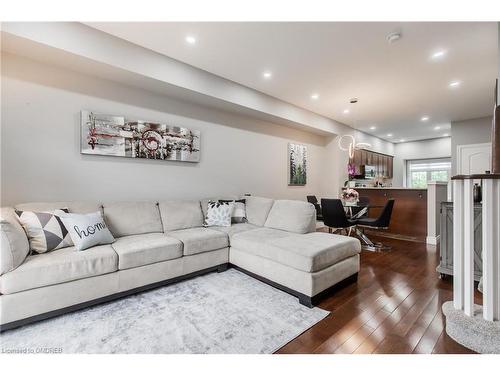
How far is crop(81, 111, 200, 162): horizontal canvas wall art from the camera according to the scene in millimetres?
2957

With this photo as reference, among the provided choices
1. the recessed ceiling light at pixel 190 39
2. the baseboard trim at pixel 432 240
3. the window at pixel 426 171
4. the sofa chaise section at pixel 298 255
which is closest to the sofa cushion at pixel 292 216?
the sofa chaise section at pixel 298 255

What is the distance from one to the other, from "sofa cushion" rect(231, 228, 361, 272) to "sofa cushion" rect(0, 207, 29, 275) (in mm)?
1993

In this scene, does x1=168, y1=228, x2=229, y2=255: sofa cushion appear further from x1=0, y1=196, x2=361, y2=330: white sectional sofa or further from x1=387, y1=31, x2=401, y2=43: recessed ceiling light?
x1=387, y1=31, x2=401, y2=43: recessed ceiling light

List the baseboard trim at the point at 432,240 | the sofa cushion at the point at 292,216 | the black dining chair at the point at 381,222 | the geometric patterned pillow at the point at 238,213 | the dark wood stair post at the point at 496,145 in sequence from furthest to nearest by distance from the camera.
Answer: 1. the baseboard trim at the point at 432,240
2. the black dining chair at the point at 381,222
3. the geometric patterned pillow at the point at 238,213
4. the sofa cushion at the point at 292,216
5. the dark wood stair post at the point at 496,145

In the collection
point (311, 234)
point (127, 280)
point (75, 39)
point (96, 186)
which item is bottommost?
point (127, 280)

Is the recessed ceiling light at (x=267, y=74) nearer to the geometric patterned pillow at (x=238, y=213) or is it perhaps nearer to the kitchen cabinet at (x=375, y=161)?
the geometric patterned pillow at (x=238, y=213)

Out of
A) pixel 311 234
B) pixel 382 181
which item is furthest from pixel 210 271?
pixel 382 181

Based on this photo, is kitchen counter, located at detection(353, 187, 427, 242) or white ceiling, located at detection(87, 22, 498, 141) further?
kitchen counter, located at detection(353, 187, 427, 242)

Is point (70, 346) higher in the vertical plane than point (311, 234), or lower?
lower

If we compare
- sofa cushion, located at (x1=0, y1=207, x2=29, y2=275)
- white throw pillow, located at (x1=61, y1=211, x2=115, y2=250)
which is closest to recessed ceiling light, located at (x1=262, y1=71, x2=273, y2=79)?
white throw pillow, located at (x1=61, y1=211, x2=115, y2=250)

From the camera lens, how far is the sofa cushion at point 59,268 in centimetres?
177

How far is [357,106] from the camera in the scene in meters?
4.90

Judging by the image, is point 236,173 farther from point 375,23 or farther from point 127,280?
point 375,23
